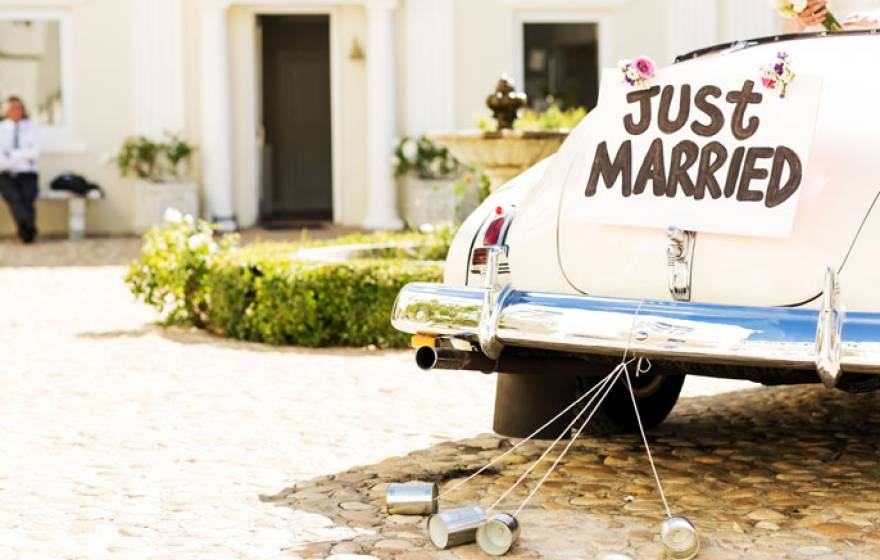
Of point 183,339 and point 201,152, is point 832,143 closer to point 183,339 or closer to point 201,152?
point 183,339

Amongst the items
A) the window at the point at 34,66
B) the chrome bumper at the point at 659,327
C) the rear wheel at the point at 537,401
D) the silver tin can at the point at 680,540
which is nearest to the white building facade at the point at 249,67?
the window at the point at 34,66

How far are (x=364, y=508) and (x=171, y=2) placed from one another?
13861mm

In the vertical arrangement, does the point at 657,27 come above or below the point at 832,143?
above

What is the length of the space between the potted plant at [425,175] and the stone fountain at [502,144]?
7.05 m

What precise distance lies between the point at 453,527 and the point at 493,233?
1.22 m

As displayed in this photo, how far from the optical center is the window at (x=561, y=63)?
18.2 m

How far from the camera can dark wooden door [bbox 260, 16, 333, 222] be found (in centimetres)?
2102

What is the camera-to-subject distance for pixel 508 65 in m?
17.9

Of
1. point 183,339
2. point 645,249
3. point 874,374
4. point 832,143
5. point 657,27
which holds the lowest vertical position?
point 183,339

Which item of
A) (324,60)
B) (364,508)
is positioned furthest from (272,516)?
(324,60)

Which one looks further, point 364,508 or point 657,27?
point 657,27

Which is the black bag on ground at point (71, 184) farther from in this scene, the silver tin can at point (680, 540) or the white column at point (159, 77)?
the silver tin can at point (680, 540)

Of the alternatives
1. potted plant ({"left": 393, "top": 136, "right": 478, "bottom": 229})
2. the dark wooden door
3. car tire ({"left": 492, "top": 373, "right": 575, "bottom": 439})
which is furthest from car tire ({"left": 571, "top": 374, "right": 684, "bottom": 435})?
the dark wooden door

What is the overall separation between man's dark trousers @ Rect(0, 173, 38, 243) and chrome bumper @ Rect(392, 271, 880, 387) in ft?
41.4
